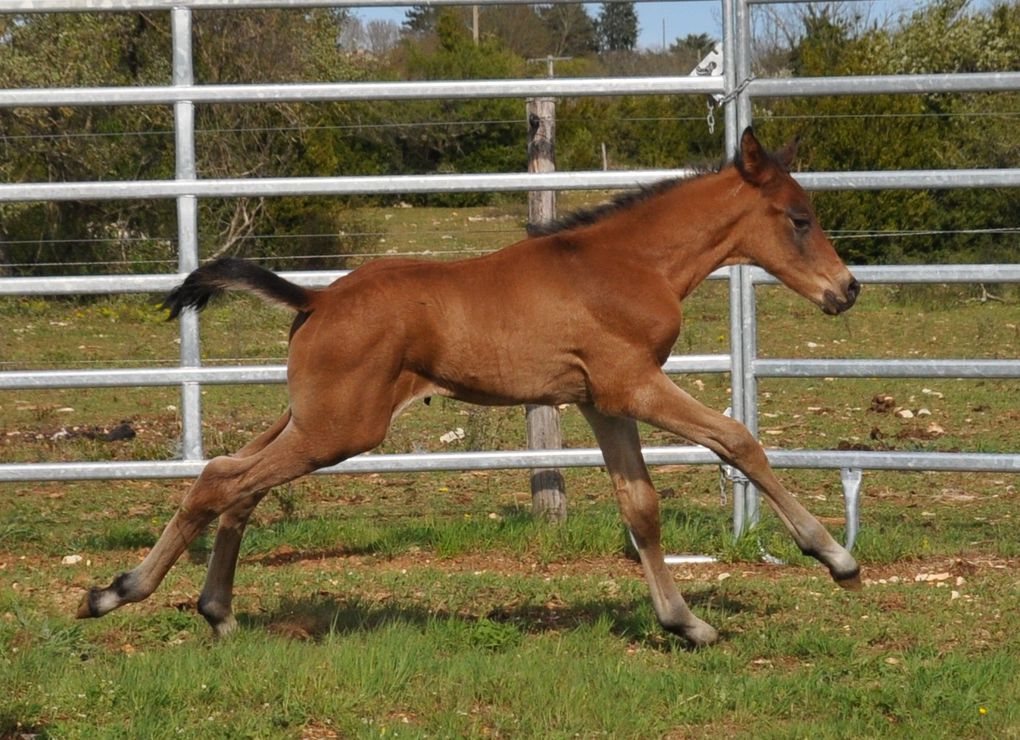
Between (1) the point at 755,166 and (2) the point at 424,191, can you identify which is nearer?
(1) the point at 755,166

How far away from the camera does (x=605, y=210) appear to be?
5812 mm

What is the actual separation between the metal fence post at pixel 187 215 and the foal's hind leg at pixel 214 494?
161 centimetres

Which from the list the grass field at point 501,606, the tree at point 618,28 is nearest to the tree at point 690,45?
the tree at point 618,28

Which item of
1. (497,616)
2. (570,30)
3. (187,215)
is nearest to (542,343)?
(497,616)

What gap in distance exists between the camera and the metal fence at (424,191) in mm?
6617

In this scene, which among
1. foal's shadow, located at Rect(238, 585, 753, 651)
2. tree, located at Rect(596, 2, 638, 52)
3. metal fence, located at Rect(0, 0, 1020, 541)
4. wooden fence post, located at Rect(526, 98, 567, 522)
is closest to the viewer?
foal's shadow, located at Rect(238, 585, 753, 651)

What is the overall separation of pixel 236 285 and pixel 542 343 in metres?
1.24

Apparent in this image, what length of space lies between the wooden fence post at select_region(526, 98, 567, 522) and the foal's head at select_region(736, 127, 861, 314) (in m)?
1.61

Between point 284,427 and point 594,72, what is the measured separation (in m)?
38.4

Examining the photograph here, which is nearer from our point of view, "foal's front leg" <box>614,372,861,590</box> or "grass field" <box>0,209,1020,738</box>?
"grass field" <box>0,209,1020,738</box>

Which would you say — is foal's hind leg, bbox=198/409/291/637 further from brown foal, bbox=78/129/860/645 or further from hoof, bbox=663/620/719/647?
hoof, bbox=663/620/719/647

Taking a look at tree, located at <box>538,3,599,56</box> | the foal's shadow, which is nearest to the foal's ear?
the foal's shadow

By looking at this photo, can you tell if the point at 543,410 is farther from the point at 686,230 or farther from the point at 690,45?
the point at 690,45

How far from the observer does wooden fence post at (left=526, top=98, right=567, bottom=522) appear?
720 centimetres
